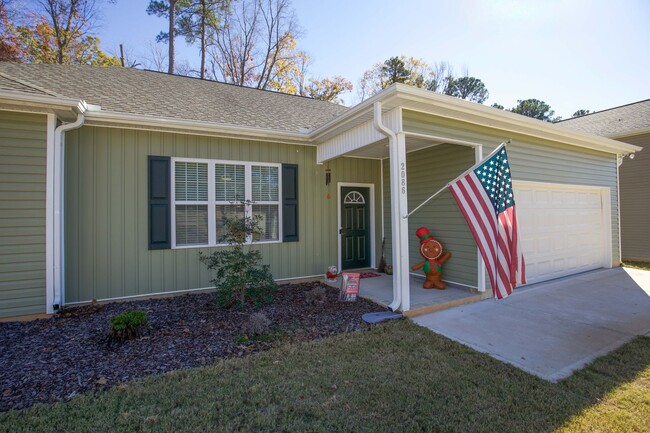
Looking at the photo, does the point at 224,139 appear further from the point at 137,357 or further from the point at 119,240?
the point at 137,357

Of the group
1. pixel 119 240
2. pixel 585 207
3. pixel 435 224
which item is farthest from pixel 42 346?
pixel 585 207

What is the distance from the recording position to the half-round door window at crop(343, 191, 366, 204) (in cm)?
734

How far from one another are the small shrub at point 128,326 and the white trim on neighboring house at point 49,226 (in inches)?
62.9

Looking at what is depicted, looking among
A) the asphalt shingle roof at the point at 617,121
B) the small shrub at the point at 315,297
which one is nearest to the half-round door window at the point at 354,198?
the small shrub at the point at 315,297

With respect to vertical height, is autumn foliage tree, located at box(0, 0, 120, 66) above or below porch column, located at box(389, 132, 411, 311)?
above

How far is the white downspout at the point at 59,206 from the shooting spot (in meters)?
4.58

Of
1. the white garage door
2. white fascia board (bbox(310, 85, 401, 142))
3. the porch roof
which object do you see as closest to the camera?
white fascia board (bbox(310, 85, 401, 142))

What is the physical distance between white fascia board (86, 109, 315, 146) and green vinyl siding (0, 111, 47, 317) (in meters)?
0.71

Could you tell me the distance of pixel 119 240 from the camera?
527 cm

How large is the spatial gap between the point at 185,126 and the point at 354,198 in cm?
373

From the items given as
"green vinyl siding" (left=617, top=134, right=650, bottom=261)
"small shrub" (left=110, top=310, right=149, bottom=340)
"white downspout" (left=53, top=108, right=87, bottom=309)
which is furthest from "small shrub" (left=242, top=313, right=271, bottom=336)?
"green vinyl siding" (left=617, top=134, right=650, bottom=261)

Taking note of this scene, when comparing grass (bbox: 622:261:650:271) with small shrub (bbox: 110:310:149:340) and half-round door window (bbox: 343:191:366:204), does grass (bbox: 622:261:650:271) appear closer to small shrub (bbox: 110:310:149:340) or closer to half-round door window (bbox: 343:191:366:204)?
half-round door window (bbox: 343:191:366:204)

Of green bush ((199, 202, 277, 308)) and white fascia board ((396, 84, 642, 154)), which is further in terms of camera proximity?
green bush ((199, 202, 277, 308))

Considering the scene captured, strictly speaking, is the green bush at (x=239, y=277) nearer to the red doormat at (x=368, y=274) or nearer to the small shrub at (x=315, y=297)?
the small shrub at (x=315, y=297)
